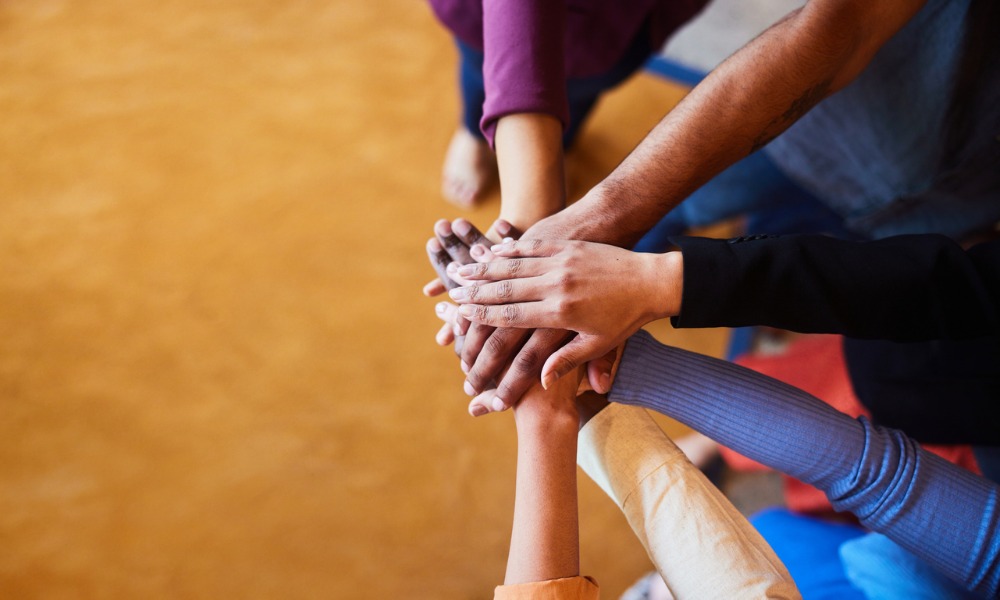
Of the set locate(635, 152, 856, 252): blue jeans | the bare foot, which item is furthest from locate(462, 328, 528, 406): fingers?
the bare foot

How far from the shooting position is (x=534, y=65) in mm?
1016

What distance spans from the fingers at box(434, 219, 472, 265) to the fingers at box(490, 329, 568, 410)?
16 centimetres

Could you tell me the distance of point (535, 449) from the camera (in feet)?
2.85

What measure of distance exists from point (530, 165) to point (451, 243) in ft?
0.54

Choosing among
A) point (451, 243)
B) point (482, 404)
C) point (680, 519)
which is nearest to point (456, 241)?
point (451, 243)

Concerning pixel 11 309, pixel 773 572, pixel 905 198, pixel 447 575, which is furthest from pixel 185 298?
pixel 905 198

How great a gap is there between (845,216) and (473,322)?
0.78m

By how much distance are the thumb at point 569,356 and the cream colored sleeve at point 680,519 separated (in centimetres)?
8

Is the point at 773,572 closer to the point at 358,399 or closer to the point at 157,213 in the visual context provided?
the point at 358,399

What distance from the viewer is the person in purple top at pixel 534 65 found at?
1.02m

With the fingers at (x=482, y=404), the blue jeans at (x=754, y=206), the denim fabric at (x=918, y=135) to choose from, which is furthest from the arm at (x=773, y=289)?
the blue jeans at (x=754, y=206)

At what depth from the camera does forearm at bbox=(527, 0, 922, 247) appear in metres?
0.93

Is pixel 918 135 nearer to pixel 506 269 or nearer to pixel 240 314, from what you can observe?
pixel 506 269

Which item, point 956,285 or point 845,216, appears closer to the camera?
point 956,285
